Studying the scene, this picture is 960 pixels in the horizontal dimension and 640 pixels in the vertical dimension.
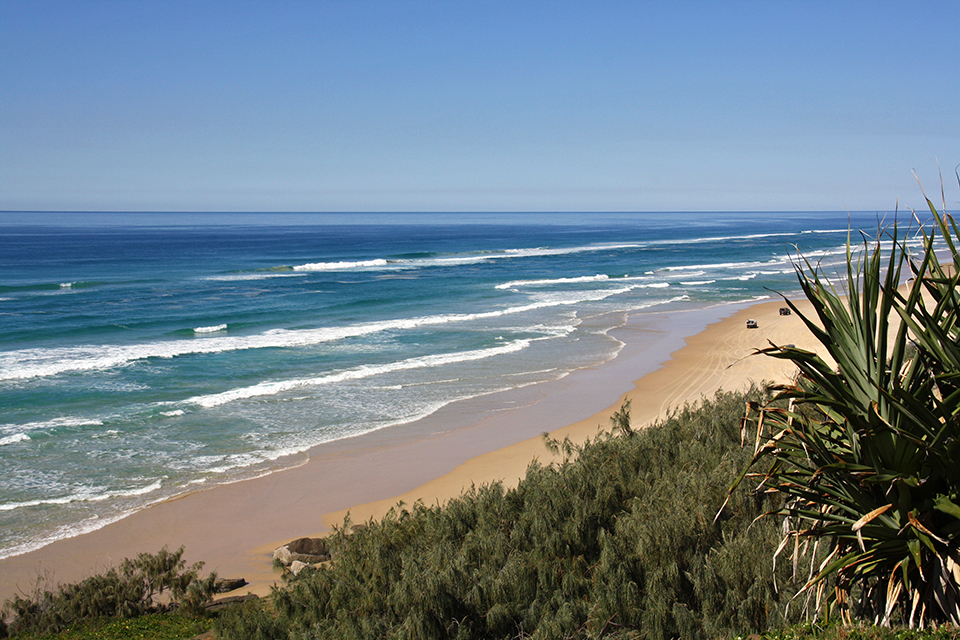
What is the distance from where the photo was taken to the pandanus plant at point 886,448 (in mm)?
3689

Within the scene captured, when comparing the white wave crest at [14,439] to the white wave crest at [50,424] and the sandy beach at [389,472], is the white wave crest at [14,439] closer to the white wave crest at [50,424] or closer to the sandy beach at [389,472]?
the white wave crest at [50,424]

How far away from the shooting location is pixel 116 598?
7.24 meters

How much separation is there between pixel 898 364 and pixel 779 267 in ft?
187

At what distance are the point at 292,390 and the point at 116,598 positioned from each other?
37.6 feet

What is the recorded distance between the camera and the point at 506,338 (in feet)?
86.1

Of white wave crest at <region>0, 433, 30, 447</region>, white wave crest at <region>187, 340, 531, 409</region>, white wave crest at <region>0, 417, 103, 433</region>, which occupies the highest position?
white wave crest at <region>187, 340, 531, 409</region>

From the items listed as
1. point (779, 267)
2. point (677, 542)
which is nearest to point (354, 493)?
point (677, 542)

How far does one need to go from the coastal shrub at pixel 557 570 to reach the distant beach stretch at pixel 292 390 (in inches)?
115

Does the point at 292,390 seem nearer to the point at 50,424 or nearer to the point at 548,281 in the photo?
the point at 50,424

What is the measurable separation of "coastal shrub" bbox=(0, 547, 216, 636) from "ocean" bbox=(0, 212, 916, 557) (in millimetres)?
3386

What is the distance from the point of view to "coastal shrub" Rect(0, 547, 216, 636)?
688 cm

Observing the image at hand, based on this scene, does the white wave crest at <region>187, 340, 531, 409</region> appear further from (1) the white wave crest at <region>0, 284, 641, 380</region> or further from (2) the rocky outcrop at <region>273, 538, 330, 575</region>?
(2) the rocky outcrop at <region>273, 538, 330, 575</region>

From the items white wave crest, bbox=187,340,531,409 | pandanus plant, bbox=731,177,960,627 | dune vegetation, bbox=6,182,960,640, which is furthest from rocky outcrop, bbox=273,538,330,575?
white wave crest, bbox=187,340,531,409

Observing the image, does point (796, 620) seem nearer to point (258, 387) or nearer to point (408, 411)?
point (408, 411)
